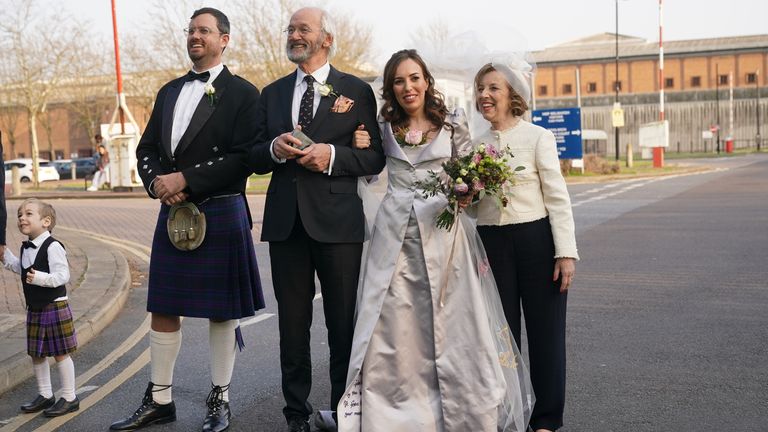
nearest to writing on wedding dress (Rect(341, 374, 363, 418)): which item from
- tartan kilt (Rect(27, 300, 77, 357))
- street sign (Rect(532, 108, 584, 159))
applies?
tartan kilt (Rect(27, 300, 77, 357))

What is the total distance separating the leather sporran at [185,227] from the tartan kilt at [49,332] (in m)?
0.94

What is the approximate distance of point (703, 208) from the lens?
17.6 metres

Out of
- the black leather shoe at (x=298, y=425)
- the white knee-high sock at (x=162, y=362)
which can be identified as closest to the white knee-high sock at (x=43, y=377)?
the white knee-high sock at (x=162, y=362)

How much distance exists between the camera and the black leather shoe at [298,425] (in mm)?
4359

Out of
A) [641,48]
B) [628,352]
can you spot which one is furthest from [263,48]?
[641,48]

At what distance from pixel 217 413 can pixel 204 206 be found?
45.7 inches

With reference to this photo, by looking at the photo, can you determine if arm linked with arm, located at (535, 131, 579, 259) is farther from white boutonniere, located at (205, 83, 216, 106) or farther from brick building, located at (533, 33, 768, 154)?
brick building, located at (533, 33, 768, 154)

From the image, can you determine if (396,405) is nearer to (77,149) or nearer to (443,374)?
(443,374)

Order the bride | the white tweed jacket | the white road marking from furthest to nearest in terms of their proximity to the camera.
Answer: the white road marking → the white tweed jacket → the bride

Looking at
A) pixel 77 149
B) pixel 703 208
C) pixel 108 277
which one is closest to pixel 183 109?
pixel 108 277

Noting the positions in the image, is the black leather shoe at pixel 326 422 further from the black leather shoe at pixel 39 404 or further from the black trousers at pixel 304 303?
the black leather shoe at pixel 39 404

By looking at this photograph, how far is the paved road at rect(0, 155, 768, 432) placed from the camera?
15.5ft

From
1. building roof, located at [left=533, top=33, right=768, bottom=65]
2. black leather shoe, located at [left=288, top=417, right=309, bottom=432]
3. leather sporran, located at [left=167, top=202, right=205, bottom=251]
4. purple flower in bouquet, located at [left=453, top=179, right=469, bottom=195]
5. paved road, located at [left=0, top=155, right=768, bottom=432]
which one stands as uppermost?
building roof, located at [left=533, top=33, right=768, bottom=65]

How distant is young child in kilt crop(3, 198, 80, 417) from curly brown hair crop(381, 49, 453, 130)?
6.90ft
